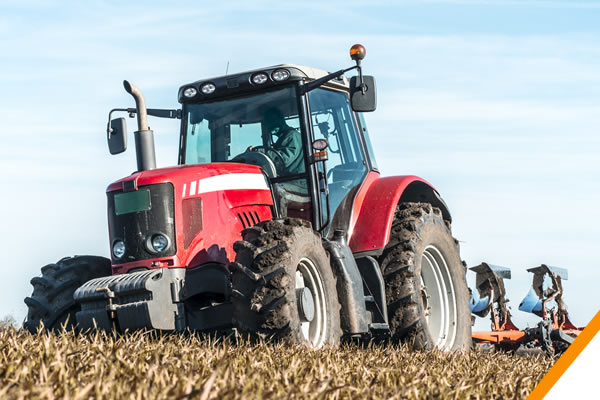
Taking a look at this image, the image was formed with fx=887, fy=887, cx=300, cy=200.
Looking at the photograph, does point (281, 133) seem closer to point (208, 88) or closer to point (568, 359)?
point (208, 88)

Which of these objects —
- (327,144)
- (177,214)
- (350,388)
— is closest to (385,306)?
(327,144)

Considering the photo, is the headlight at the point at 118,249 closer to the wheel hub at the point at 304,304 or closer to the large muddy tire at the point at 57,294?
the large muddy tire at the point at 57,294

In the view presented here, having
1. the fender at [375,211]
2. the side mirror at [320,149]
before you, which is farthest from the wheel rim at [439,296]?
the side mirror at [320,149]

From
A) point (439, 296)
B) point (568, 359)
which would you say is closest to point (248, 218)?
point (439, 296)

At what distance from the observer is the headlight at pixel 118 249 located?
681cm

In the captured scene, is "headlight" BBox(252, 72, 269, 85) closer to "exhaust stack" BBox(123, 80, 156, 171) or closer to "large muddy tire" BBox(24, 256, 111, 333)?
"exhaust stack" BBox(123, 80, 156, 171)

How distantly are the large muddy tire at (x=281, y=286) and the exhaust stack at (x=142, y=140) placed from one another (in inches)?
53.7

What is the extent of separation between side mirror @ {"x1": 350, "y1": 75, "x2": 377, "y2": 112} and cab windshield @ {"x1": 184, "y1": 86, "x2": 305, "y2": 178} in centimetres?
55

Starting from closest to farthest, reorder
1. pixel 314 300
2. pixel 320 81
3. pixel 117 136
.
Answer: pixel 314 300, pixel 320 81, pixel 117 136

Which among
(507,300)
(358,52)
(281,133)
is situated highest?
(358,52)

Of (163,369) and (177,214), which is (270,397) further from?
(177,214)

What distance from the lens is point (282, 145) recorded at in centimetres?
746

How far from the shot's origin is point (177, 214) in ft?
22.1

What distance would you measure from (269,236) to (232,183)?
0.93m
